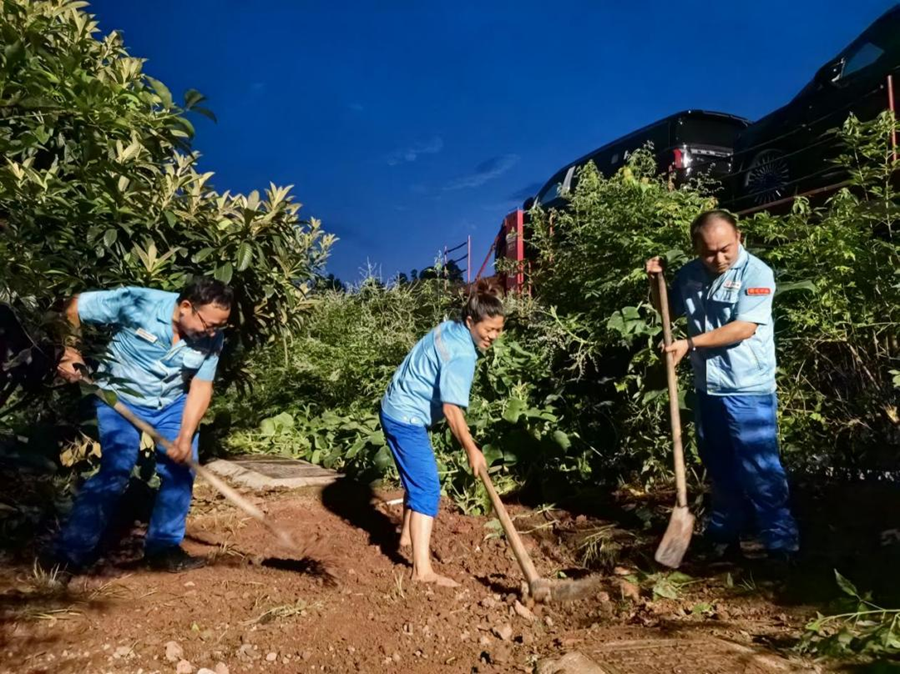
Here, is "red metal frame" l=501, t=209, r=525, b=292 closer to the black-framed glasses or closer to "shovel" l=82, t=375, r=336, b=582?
the black-framed glasses

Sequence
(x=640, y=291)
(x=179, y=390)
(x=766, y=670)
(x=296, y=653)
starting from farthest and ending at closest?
(x=640, y=291) < (x=179, y=390) < (x=296, y=653) < (x=766, y=670)

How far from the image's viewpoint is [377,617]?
2.95 m

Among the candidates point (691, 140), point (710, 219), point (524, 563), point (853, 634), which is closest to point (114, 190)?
point (524, 563)

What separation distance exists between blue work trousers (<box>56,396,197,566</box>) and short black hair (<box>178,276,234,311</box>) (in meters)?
0.59

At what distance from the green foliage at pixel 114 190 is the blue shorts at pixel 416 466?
4.52 ft

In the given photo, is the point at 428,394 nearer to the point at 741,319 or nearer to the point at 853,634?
the point at 741,319

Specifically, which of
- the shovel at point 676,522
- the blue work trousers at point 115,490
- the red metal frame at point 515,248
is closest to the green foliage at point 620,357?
the red metal frame at point 515,248

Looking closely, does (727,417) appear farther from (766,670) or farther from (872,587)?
(766,670)

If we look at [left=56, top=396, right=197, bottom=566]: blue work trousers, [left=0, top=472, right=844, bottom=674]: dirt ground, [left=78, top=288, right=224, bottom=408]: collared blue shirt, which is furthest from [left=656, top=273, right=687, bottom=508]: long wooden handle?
[left=56, top=396, right=197, bottom=566]: blue work trousers

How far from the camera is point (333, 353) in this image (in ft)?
21.9

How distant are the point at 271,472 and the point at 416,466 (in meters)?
2.14

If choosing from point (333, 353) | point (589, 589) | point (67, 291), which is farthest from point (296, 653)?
point (333, 353)

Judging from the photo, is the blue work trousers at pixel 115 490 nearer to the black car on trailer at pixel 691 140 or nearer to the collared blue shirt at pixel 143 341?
the collared blue shirt at pixel 143 341

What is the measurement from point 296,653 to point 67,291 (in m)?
1.99
